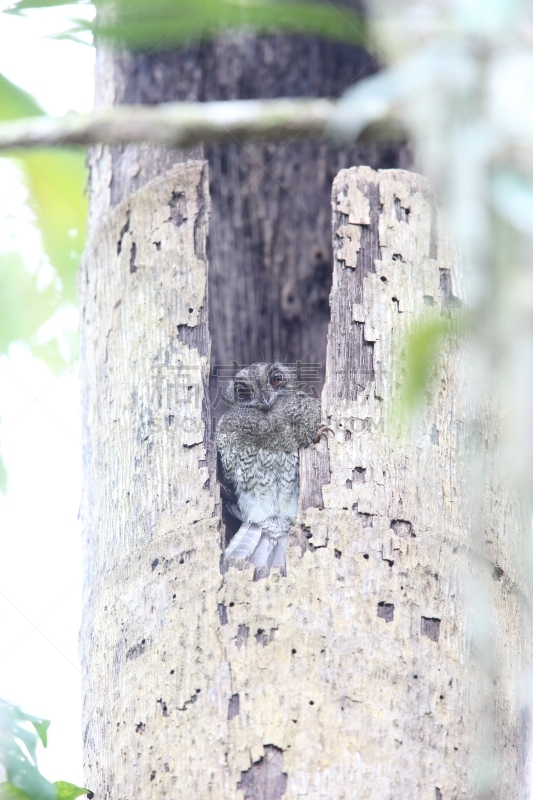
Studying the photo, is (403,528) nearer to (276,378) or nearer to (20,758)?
(20,758)

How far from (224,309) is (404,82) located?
7.82ft

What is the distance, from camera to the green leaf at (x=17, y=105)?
3.09 meters

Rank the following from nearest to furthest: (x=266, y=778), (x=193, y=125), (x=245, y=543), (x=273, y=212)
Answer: (x=266, y=778) → (x=193, y=125) → (x=245, y=543) → (x=273, y=212)

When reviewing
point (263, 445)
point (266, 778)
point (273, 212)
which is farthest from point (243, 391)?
point (266, 778)

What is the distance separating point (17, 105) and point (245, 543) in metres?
1.74

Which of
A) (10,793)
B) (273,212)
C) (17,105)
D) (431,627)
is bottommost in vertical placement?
(10,793)

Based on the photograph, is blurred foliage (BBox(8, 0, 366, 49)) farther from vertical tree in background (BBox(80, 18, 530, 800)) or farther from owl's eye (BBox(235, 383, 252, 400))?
owl's eye (BBox(235, 383, 252, 400))

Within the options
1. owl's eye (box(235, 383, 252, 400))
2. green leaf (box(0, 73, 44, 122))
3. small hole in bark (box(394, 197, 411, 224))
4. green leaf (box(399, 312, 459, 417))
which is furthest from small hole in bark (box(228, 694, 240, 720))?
green leaf (box(0, 73, 44, 122))

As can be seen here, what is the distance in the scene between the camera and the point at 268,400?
13.3ft

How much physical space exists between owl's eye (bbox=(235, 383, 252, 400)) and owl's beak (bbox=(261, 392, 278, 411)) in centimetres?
8

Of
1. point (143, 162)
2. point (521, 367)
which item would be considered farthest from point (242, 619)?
point (143, 162)

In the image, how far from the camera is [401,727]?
7.59ft

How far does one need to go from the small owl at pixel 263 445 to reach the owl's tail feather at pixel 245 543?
0.17 metres

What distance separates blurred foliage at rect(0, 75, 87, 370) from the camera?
405 cm
